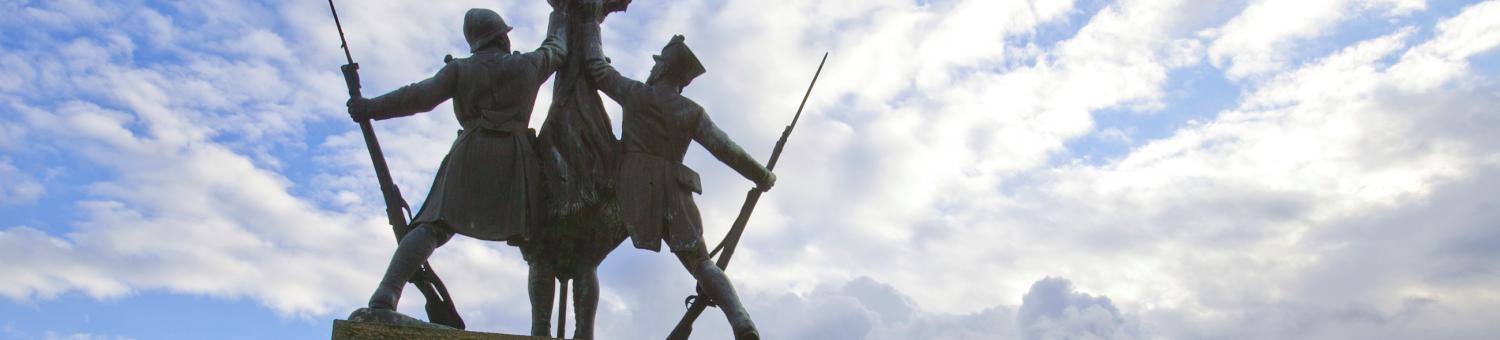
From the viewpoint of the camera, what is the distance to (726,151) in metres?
8.80

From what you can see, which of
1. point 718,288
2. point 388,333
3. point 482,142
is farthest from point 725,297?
point 388,333

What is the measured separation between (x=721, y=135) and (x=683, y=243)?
0.82m

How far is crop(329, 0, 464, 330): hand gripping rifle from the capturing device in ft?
26.6

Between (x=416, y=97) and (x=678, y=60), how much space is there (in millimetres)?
1702

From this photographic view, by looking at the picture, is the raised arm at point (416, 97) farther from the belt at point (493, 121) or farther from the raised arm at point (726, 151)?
the raised arm at point (726, 151)

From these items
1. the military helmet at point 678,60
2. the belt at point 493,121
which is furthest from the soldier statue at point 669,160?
Answer: the belt at point 493,121

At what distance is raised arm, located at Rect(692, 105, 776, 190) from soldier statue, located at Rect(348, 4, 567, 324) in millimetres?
1009

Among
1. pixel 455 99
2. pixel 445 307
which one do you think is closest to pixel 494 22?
pixel 455 99

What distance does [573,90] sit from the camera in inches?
355

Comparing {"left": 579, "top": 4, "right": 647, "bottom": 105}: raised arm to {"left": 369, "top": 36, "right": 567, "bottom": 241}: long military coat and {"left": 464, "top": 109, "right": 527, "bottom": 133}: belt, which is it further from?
{"left": 464, "top": 109, "right": 527, "bottom": 133}: belt

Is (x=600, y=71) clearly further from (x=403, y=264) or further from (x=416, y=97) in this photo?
(x=403, y=264)

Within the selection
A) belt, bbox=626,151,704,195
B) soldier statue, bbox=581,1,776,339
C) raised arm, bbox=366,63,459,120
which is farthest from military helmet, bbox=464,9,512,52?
belt, bbox=626,151,704,195

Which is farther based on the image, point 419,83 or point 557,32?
point 557,32

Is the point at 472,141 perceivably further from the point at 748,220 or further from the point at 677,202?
the point at 748,220
